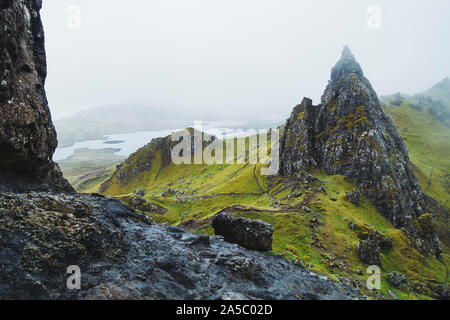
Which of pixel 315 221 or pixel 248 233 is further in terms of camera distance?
pixel 315 221

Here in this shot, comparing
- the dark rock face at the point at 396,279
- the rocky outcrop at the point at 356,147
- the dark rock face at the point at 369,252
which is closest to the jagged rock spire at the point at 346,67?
the rocky outcrop at the point at 356,147

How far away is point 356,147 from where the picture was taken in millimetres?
83750

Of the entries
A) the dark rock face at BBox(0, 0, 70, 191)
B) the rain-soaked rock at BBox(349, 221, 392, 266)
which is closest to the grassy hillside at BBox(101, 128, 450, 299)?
the rain-soaked rock at BBox(349, 221, 392, 266)

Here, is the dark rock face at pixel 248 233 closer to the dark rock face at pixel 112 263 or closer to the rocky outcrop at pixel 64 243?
the rocky outcrop at pixel 64 243

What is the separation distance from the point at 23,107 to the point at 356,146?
9012cm

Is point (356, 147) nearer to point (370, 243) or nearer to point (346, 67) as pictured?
point (370, 243)

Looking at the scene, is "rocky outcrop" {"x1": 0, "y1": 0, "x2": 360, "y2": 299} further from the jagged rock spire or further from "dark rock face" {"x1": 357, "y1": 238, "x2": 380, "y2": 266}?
the jagged rock spire

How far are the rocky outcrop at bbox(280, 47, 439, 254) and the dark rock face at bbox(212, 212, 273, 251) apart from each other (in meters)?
53.9

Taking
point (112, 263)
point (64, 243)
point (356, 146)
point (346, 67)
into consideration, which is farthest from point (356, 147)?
point (64, 243)

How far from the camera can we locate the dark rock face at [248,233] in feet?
118

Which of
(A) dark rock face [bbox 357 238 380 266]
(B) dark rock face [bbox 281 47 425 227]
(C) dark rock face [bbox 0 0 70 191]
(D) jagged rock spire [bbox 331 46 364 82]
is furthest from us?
(D) jagged rock spire [bbox 331 46 364 82]

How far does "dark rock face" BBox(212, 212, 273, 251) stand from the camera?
35844mm
